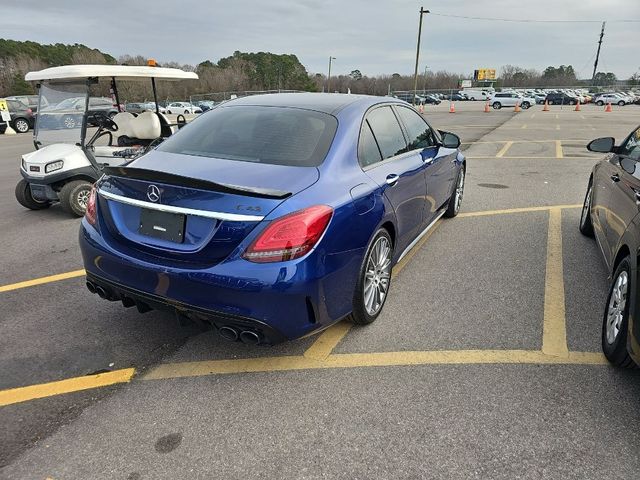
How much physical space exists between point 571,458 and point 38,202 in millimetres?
7316

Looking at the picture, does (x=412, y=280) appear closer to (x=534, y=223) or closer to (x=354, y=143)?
(x=354, y=143)

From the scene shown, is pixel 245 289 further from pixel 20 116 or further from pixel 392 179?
pixel 20 116

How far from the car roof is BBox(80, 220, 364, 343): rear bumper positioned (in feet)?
4.25

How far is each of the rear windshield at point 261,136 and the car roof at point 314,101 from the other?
98 millimetres

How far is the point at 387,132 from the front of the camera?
394 cm

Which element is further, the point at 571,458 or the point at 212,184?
the point at 212,184

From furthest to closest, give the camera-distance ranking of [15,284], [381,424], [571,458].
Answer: [15,284]
[381,424]
[571,458]

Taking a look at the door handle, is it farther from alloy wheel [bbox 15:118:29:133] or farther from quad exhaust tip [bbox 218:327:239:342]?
alloy wheel [bbox 15:118:29:133]

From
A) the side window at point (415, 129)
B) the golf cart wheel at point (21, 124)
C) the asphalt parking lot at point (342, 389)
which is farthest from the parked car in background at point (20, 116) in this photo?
the side window at point (415, 129)

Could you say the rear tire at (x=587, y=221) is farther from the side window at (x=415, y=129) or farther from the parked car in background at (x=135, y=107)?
the parked car in background at (x=135, y=107)

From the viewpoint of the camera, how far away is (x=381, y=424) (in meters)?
2.52

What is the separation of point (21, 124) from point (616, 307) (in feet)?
89.5

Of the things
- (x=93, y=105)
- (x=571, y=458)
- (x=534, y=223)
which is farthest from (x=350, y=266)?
(x=93, y=105)

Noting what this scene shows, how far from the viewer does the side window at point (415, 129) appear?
4406 millimetres
